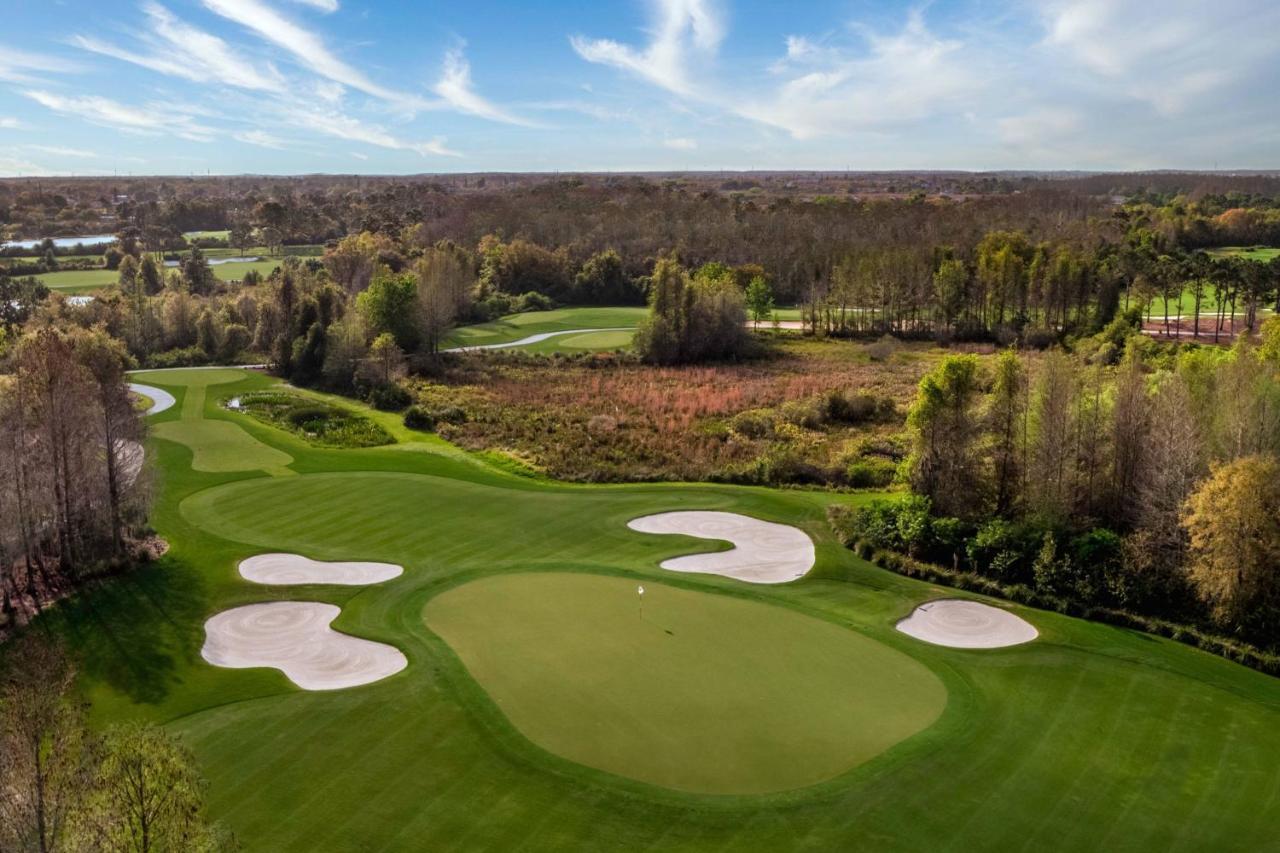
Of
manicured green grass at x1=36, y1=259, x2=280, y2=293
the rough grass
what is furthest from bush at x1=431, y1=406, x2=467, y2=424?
manicured green grass at x1=36, y1=259, x2=280, y2=293

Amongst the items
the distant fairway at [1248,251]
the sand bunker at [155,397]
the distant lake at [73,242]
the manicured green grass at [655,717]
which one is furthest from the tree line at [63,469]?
the distant fairway at [1248,251]

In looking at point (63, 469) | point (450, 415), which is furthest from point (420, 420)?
point (63, 469)

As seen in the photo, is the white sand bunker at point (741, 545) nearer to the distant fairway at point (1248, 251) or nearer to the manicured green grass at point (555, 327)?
the manicured green grass at point (555, 327)

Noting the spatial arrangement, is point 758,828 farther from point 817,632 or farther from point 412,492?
point 412,492

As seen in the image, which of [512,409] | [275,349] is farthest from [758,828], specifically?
[275,349]

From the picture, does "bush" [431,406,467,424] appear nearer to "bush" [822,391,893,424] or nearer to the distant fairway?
"bush" [822,391,893,424]

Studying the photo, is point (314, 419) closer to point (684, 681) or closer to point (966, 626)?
point (684, 681)
